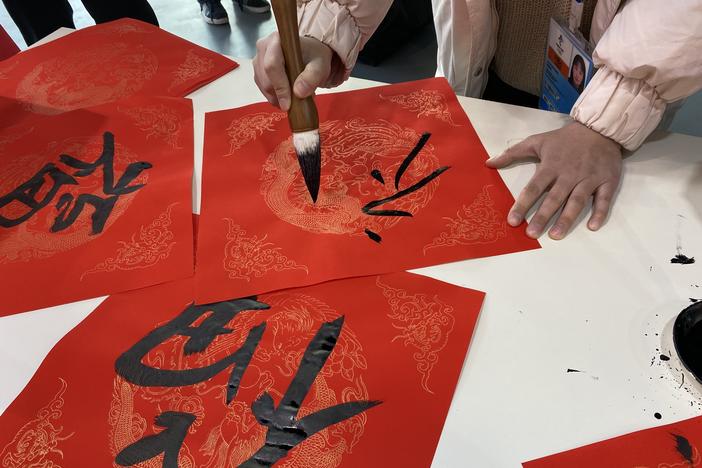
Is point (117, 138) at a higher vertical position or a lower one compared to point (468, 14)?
lower

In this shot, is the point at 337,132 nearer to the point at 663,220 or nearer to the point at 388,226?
the point at 388,226

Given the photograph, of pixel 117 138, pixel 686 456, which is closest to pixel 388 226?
pixel 686 456

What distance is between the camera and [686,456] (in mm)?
405

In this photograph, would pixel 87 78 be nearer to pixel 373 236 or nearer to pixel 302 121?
pixel 302 121

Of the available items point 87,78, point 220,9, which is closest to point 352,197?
point 87,78

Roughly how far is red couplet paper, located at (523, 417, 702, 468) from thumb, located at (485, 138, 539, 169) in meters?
0.35

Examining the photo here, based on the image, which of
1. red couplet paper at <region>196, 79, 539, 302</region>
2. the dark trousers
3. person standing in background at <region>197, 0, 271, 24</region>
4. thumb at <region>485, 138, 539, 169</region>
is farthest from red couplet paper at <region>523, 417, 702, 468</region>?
person standing in background at <region>197, 0, 271, 24</region>

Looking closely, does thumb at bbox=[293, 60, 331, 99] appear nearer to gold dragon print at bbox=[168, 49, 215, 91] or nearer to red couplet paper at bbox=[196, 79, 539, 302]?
red couplet paper at bbox=[196, 79, 539, 302]

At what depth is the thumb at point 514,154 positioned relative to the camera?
2.16ft

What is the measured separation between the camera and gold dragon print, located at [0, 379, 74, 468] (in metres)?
0.44

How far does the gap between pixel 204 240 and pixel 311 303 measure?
0.17 metres

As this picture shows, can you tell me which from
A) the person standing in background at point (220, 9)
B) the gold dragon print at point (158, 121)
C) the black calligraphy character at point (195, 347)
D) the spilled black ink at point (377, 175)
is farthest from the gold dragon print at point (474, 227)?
the person standing in background at point (220, 9)

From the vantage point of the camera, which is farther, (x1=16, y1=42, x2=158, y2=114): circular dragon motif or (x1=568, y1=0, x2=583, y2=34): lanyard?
(x1=16, y1=42, x2=158, y2=114): circular dragon motif

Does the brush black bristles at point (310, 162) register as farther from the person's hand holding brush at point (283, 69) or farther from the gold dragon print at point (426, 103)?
the gold dragon print at point (426, 103)
